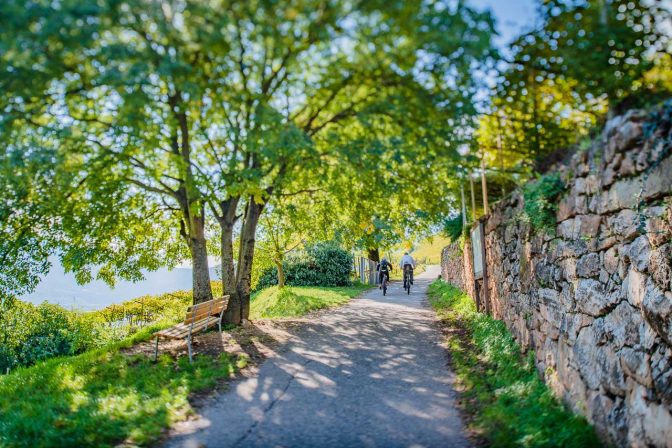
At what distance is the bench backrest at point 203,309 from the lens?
778 cm

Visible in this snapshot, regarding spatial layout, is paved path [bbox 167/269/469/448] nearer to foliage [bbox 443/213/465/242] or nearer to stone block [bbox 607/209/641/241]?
stone block [bbox 607/209/641/241]

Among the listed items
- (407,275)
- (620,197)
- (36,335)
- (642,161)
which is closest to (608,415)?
(620,197)

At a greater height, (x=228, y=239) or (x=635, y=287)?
(x=228, y=239)

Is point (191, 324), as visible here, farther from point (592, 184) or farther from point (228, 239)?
point (592, 184)

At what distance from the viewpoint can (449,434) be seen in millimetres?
4590

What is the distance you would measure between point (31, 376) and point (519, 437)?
23.5 ft

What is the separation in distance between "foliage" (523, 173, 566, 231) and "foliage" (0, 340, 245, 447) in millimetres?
4588

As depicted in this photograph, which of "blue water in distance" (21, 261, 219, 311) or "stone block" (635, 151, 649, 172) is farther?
"blue water in distance" (21, 261, 219, 311)

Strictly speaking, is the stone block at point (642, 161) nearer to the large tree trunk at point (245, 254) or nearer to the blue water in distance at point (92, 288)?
the large tree trunk at point (245, 254)

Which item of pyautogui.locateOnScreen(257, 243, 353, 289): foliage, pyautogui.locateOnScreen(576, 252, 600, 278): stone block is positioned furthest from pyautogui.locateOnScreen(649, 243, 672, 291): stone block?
pyautogui.locateOnScreen(257, 243, 353, 289): foliage

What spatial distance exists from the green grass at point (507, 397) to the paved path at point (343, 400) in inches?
11.0

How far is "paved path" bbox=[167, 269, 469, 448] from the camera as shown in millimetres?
4562

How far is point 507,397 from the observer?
16.7 ft

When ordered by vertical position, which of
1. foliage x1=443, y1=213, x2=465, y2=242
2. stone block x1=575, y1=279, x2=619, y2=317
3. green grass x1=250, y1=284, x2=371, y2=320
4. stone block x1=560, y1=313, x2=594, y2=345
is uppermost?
foliage x1=443, y1=213, x2=465, y2=242
